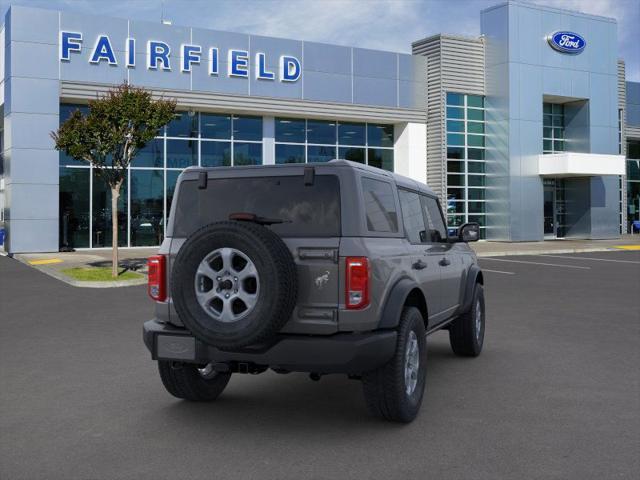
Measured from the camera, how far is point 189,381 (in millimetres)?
5535

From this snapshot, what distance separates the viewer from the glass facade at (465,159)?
104 ft

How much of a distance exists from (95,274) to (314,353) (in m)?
13.0

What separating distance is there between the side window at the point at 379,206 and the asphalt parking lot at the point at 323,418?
1.44 m

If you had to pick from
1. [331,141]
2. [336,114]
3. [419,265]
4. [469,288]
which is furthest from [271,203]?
[331,141]

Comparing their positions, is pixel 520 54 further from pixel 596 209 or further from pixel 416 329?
pixel 416 329

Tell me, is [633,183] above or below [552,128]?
below

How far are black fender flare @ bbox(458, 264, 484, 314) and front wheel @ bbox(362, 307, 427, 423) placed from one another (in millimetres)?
1863

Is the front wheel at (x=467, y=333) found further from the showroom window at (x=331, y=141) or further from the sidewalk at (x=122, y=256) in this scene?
the showroom window at (x=331, y=141)

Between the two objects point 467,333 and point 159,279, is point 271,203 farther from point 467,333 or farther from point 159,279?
point 467,333

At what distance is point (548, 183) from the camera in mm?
34656

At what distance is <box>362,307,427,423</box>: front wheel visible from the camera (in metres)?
4.89

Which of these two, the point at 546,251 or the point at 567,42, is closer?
the point at 546,251

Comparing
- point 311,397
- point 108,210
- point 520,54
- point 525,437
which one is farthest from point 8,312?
point 520,54

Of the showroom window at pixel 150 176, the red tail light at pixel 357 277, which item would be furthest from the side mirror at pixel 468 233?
the showroom window at pixel 150 176
